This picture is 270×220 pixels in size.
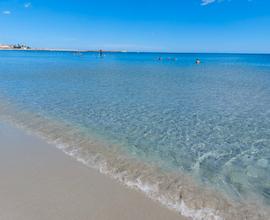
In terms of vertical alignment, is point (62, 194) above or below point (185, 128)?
above

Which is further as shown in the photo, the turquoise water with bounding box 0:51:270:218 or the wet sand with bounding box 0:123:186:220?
the turquoise water with bounding box 0:51:270:218

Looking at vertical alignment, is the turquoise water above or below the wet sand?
below

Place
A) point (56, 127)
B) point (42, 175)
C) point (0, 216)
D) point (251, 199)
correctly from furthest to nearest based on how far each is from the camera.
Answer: point (56, 127)
point (42, 175)
point (251, 199)
point (0, 216)

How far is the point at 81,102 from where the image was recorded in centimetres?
1286

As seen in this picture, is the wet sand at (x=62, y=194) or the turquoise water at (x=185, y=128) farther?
the turquoise water at (x=185, y=128)

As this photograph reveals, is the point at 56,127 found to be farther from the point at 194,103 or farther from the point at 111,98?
the point at 194,103

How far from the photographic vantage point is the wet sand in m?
3.88

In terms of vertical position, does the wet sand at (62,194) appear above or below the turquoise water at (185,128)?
above

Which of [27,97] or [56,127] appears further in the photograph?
[27,97]

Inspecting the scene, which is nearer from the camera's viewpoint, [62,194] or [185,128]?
[62,194]

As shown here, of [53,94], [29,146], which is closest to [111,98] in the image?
[53,94]

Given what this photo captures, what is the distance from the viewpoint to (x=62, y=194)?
4387mm

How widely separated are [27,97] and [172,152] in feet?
35.8

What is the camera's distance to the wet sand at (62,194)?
388 centimetres
